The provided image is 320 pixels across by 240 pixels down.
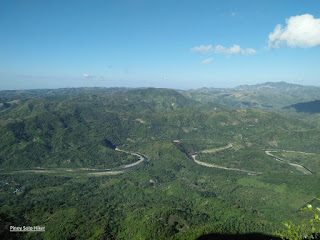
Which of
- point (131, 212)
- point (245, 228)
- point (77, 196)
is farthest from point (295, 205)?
point (77, 196)

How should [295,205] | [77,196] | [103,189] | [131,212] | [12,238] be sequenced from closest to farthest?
[12,238], [131,212], [295,205], [77,196], [103,189]

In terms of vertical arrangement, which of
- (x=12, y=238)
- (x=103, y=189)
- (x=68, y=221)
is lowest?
(x=103, y=189)

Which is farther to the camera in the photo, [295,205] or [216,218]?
[295,205]

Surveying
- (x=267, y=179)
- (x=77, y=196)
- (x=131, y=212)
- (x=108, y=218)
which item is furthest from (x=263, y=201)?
(x=77, y=196)

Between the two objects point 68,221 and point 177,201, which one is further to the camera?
point 177,201

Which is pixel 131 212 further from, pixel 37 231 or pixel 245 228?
pixel 245 228

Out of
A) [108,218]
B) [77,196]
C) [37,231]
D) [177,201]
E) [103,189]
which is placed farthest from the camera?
[103,189]

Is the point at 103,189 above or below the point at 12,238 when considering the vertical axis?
below

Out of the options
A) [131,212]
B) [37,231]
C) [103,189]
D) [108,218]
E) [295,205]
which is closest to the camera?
[37,231]

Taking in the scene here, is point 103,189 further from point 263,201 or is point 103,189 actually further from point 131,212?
point 263,201
